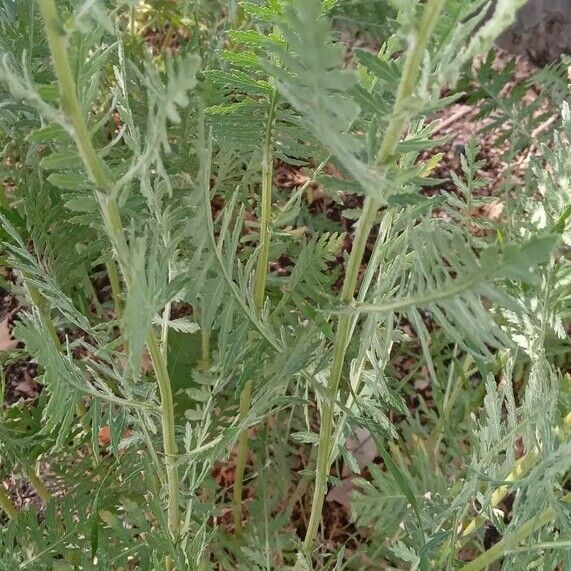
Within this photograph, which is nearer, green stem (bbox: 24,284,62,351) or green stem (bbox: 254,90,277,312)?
green stem (bbox: 254,90,277,312)

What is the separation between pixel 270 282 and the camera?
0.76 metres

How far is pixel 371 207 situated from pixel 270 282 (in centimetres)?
38

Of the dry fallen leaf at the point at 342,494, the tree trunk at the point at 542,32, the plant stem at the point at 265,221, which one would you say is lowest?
the dry fallen leaf at the point at 342,494

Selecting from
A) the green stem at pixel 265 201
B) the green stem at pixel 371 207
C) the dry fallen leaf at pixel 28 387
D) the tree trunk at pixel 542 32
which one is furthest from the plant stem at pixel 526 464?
the tree trunk at pixel 542 32

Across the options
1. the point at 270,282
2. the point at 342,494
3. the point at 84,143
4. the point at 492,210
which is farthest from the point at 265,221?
the point at 492,210

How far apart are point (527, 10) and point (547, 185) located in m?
1.20

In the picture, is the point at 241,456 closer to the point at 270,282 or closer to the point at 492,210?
the point at 270,282

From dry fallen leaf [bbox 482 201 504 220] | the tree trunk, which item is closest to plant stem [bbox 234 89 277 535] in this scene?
dry fallen leaf [bbox 482 201 504 220]

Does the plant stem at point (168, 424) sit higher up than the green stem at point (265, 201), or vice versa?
the green stem at point (265, 201)

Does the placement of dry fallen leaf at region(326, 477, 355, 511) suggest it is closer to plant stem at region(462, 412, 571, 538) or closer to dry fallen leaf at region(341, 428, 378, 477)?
dry fallen leaf at region(341, 428, 378, 477)

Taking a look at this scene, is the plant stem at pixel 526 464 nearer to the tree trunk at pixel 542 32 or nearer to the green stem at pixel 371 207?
the green stem at pixel 371 207

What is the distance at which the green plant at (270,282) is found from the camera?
1.07ft

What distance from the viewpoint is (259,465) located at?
904mm

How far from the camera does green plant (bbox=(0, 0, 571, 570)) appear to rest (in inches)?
12.9
